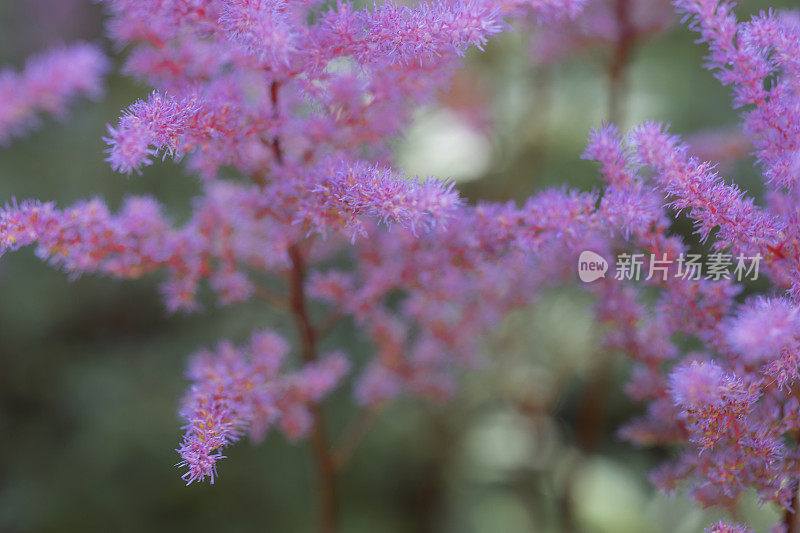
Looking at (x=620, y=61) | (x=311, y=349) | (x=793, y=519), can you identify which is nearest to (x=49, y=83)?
(x=311, y=349)

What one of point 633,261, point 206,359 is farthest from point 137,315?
point 633,261

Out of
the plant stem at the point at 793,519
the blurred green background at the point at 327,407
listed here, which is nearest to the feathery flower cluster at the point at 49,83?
the blurred green background at the point at 327,407

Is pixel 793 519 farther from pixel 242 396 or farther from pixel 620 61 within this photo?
pixel 620 61

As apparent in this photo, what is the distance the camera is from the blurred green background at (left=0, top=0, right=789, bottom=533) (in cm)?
105

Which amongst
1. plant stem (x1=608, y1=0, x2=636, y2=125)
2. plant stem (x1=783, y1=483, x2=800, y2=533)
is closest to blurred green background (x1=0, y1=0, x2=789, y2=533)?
plant stem (x1=608, y1=0, x2=636, y2=125)

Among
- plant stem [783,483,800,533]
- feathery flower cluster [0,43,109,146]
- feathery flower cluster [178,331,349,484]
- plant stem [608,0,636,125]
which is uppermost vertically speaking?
plant stem [608,0,636,125]

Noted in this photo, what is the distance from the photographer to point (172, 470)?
1.04m

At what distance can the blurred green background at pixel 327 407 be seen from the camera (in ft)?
3.44

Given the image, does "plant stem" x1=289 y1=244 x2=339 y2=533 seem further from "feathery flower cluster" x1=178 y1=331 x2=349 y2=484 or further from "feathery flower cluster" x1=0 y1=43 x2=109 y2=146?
"feathery flower cluster" x1=0 y1=43 x2=109 y2=146

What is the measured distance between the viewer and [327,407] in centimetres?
121

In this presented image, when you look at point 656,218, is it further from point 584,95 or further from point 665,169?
point 584,95

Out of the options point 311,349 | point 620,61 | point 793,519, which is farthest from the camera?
point 620,61

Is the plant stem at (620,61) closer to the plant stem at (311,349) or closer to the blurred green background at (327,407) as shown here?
the blurred green background at (327,407)

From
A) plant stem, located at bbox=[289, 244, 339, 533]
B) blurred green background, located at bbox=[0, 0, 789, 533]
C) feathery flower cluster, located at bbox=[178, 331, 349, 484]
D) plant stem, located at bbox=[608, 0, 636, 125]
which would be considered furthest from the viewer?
blurred green background, located at bbox=[0, 0, 789, 533]
